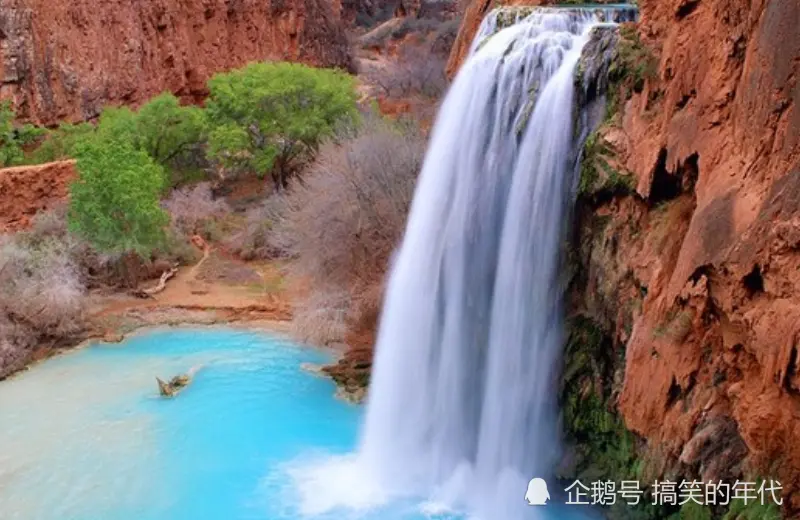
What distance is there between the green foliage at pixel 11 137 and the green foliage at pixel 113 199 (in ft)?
16.5

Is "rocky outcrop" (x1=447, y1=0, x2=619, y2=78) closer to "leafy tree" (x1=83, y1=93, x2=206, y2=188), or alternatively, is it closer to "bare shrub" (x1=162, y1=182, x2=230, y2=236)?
"bare shrub" (x1=162, y1=182, x2=230, y2=236)

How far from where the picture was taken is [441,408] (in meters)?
10.0

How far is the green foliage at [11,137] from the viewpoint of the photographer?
20.3 meters

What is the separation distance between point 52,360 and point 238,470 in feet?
19.9

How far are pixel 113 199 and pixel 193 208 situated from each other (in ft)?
16.8

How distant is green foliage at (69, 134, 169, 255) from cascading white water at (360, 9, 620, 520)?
7869 millimetres

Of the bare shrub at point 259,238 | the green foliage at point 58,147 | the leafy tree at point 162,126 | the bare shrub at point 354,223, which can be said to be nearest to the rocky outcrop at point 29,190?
the green foliage at point 58,147

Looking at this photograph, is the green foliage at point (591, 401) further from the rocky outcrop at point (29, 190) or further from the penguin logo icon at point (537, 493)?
the rocky outcrop at point (29, 190)

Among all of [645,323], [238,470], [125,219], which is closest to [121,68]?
[125,219]

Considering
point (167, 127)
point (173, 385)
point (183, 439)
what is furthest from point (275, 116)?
point (183, 439)

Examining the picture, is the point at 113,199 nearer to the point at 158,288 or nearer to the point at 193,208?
the point at 158,288

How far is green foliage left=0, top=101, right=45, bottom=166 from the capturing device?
66.5 ft

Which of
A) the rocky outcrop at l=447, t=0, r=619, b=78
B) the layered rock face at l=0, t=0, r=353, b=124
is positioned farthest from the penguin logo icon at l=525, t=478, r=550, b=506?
the layered rock face at l=0, t=0, r=353, b=124

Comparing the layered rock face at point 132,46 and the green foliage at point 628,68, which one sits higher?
the layered rock face at point 132,46
